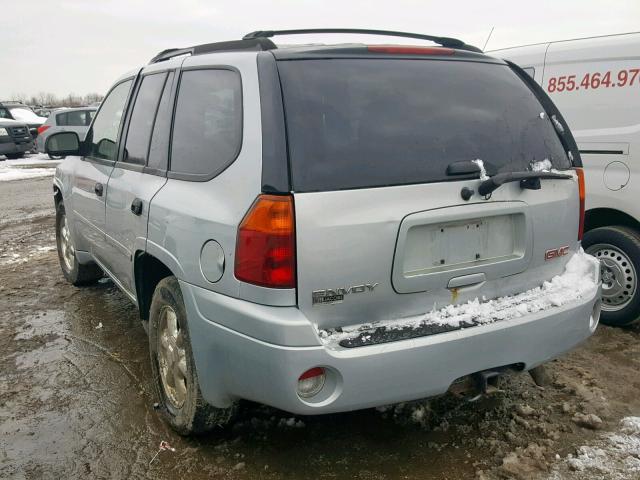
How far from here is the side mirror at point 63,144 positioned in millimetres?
4449

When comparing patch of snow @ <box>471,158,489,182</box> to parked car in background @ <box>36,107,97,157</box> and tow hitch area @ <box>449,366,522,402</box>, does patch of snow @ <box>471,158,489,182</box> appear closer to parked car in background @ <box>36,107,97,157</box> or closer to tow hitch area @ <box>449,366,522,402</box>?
tow hitch area @ <box>449,366,522,402</box>

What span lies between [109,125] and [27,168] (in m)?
15.5

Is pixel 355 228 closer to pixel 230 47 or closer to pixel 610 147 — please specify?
pixel 230 47

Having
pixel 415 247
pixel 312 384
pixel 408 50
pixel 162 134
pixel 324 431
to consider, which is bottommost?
pixel 324 431

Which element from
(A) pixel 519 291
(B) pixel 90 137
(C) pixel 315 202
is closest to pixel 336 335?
(C) pixel 315 202

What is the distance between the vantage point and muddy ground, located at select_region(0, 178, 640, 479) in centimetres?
262

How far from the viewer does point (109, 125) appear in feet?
13.5

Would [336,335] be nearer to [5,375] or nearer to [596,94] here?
[5,375]

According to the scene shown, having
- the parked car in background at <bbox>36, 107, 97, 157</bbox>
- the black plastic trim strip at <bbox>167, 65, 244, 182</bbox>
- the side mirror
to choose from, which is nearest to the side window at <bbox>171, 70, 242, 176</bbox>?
the black plastic trim strip at <bbox>167, 65, 244, 182</bbox>

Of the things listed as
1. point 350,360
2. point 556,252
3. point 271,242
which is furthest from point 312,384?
point 556,252

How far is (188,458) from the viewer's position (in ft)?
8.93

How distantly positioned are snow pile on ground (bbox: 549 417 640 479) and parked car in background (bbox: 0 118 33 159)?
20.9 metres

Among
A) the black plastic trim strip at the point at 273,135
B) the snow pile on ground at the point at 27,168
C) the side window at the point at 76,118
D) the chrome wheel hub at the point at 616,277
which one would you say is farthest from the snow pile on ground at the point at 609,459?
the side window at the point at 76,118

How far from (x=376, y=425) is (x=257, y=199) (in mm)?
1461
